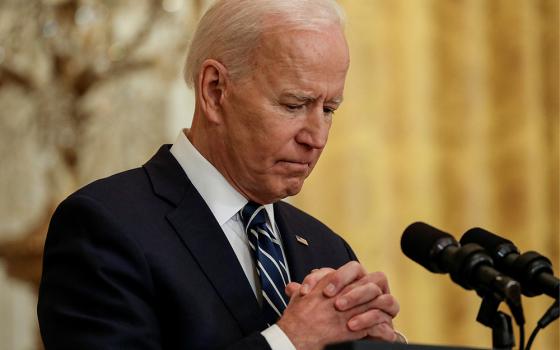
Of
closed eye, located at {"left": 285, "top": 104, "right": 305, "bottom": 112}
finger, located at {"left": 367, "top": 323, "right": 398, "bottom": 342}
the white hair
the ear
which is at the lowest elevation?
finger, located at {"left": 367, "top": 323, "right": 398, "bottom": 342}

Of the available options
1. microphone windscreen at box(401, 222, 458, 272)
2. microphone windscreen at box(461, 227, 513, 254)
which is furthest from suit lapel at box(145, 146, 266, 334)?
microphone windscreen at box(461, 227, 513, 254)

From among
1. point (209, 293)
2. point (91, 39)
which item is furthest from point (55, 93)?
point (209, 293)

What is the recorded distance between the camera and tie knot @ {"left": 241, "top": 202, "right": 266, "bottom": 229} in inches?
102

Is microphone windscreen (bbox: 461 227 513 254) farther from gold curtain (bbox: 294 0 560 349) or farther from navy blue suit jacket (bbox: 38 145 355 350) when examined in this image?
gold curtain (bbox: 294 0 560 349)

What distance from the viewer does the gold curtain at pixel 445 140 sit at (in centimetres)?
466

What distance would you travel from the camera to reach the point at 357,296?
228cm

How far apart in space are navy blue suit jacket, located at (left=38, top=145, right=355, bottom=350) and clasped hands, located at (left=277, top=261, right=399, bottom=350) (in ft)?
0.33

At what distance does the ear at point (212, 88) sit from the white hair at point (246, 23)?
0.07 ft

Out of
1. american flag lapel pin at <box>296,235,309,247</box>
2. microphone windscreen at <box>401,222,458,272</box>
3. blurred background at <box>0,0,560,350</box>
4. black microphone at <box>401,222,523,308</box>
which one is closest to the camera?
black microphone at <box>401,222,523,308</box>

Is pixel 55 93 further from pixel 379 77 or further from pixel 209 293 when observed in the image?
pixel 209 293

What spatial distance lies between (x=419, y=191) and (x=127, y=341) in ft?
8.91

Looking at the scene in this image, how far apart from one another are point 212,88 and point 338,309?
0.65 metres

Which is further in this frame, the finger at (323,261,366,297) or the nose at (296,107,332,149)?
the nose at (296,107,332,149)

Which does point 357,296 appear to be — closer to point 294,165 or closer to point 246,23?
point 294,165
